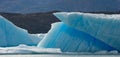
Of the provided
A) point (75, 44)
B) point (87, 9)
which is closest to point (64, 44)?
point (75, 44)

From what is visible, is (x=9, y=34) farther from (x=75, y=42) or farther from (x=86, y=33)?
(x=86, y=33)

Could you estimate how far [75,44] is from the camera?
941cm

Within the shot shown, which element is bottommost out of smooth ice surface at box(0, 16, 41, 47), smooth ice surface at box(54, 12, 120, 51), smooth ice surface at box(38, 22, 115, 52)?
smooth ice surface at box(0, 16, 41, 47)

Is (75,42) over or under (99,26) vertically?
under

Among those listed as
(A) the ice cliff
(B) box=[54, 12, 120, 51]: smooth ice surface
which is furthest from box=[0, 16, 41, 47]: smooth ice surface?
(B) box=[54, 12, 120, 51]: smooth ice surface

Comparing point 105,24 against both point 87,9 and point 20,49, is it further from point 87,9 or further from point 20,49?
point 87,9

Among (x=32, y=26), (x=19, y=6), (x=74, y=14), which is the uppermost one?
(x=74, y=14)

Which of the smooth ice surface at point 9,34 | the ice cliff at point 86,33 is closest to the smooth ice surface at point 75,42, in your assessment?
the ice cliff at point 86,33

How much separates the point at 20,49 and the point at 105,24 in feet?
5.71

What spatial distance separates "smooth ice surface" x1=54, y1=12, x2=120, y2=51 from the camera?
9156 mm

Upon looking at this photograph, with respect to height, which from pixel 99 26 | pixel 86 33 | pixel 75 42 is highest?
pixel 99 26

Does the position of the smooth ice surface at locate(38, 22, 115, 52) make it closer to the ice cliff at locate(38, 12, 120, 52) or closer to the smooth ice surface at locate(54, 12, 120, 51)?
the ice cliff at locate(38, 12, 120, 52)

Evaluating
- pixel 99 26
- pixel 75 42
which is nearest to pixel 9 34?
pixel 75 42

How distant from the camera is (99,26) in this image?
9195 mm
